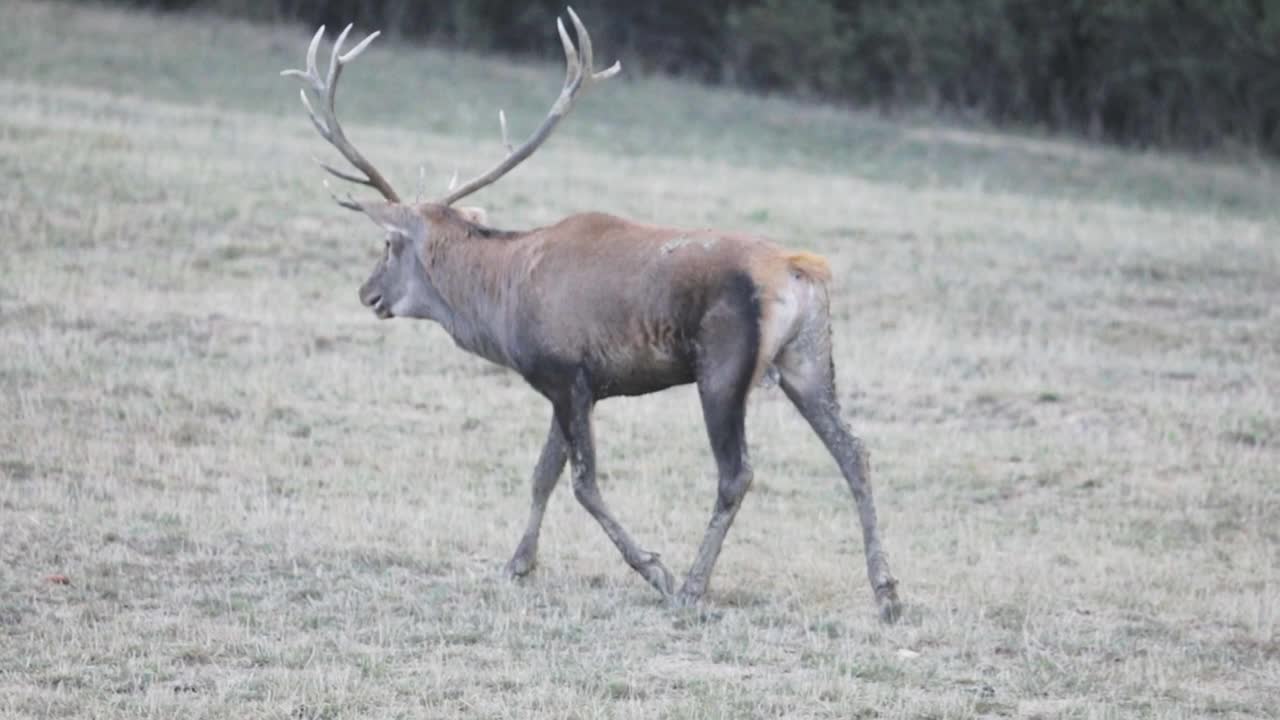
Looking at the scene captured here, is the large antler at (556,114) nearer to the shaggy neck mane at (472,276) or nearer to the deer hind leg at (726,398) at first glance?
the shaggy neck mane at (472,276)

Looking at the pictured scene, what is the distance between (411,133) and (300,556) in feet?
56.0

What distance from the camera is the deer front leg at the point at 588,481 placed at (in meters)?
9.90

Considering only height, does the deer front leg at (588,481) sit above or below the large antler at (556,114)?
below

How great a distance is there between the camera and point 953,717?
8.12 metres

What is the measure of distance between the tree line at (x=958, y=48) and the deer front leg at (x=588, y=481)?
2523cm

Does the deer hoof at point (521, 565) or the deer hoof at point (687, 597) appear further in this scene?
the deer hoof at point (521, 565)

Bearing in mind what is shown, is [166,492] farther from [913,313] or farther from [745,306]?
[913,313]

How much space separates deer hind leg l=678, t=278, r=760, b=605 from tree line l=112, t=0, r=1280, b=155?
2529 centimetres

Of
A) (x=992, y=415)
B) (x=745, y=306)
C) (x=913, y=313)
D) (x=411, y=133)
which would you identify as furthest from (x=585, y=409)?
(x=411, y=133)

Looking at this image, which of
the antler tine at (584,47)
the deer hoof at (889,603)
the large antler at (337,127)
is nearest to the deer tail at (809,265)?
the deer hoof at (889,603)

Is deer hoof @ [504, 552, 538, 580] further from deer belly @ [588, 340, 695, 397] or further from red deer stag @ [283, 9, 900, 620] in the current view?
deer belly @ [588, 340, 695, 397]

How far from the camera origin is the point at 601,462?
13.2m

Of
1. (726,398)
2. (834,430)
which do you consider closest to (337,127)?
(726,398)

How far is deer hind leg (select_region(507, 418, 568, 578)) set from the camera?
1028 cm
